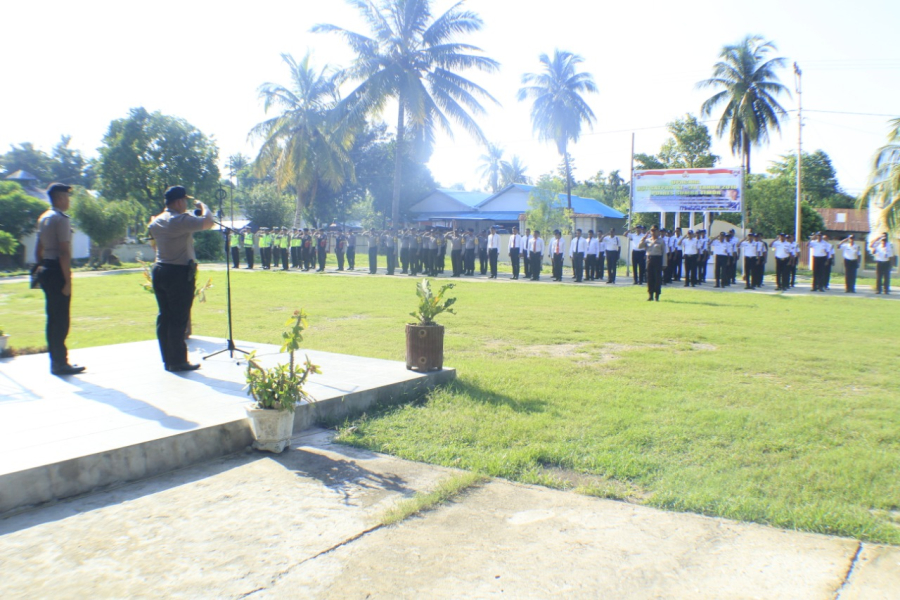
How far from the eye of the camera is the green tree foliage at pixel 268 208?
1773 inches

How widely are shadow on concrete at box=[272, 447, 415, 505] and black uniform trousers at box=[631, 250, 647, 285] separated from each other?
19.0 meters

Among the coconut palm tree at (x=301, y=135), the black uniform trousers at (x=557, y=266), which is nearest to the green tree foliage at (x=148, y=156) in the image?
the coconut palm tree at (x=301, y=135)

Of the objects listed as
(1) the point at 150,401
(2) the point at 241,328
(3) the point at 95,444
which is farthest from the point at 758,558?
(2) the point at 241,328

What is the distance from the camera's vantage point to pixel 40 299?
16.4m

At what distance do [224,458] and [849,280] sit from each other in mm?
20953

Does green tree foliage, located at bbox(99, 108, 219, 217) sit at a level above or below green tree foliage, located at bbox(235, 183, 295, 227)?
above

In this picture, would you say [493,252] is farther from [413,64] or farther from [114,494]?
[114,494]

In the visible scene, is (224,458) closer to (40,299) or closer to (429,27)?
(40,299)

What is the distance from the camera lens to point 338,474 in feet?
14.8

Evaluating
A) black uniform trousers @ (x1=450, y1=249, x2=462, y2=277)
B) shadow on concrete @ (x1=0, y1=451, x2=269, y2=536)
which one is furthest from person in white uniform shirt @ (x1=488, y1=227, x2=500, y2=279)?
shadow on concrete @ (x1=0, y1=451, x2=269, y2=536)

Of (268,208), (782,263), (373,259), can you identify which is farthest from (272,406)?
(268,208)

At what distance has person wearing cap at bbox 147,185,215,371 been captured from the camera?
660 cm

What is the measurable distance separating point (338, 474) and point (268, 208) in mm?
42642

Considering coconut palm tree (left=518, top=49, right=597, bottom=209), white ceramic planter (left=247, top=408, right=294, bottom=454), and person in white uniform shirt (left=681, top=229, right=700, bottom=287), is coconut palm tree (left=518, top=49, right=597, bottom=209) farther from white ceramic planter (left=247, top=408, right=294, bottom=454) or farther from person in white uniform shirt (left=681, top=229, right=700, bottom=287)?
white ceramic planter (left=247, top=408, right=294, bottom=454)
